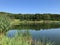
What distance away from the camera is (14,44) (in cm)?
650

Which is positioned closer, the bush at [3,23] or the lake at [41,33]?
the lake at [41,33]

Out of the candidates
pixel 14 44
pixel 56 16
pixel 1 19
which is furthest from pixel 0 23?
pixel 56 16

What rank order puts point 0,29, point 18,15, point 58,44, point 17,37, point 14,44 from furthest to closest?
point 18,15, point 0,29, point 58,44, point 17,37, point 14,44

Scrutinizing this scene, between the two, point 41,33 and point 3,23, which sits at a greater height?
point 3,23

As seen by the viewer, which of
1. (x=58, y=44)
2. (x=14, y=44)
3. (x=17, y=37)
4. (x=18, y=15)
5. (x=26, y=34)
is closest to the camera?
(x=14, y=44)

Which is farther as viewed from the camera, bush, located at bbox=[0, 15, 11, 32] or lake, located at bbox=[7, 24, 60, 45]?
bush, located at bbox=[0, 15, 11, 32]

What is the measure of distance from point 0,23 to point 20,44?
11562 millimetres

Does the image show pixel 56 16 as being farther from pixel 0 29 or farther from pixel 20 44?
pixel 20 44

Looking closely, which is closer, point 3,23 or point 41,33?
point 3,23

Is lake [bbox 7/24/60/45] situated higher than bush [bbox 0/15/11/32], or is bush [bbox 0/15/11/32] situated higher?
bush [bbox 0/15/11/32]

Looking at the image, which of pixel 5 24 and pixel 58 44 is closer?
pixel 58 44

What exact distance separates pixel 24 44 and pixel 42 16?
62418mm

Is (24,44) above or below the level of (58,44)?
above

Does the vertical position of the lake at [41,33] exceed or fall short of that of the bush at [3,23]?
it falls short
